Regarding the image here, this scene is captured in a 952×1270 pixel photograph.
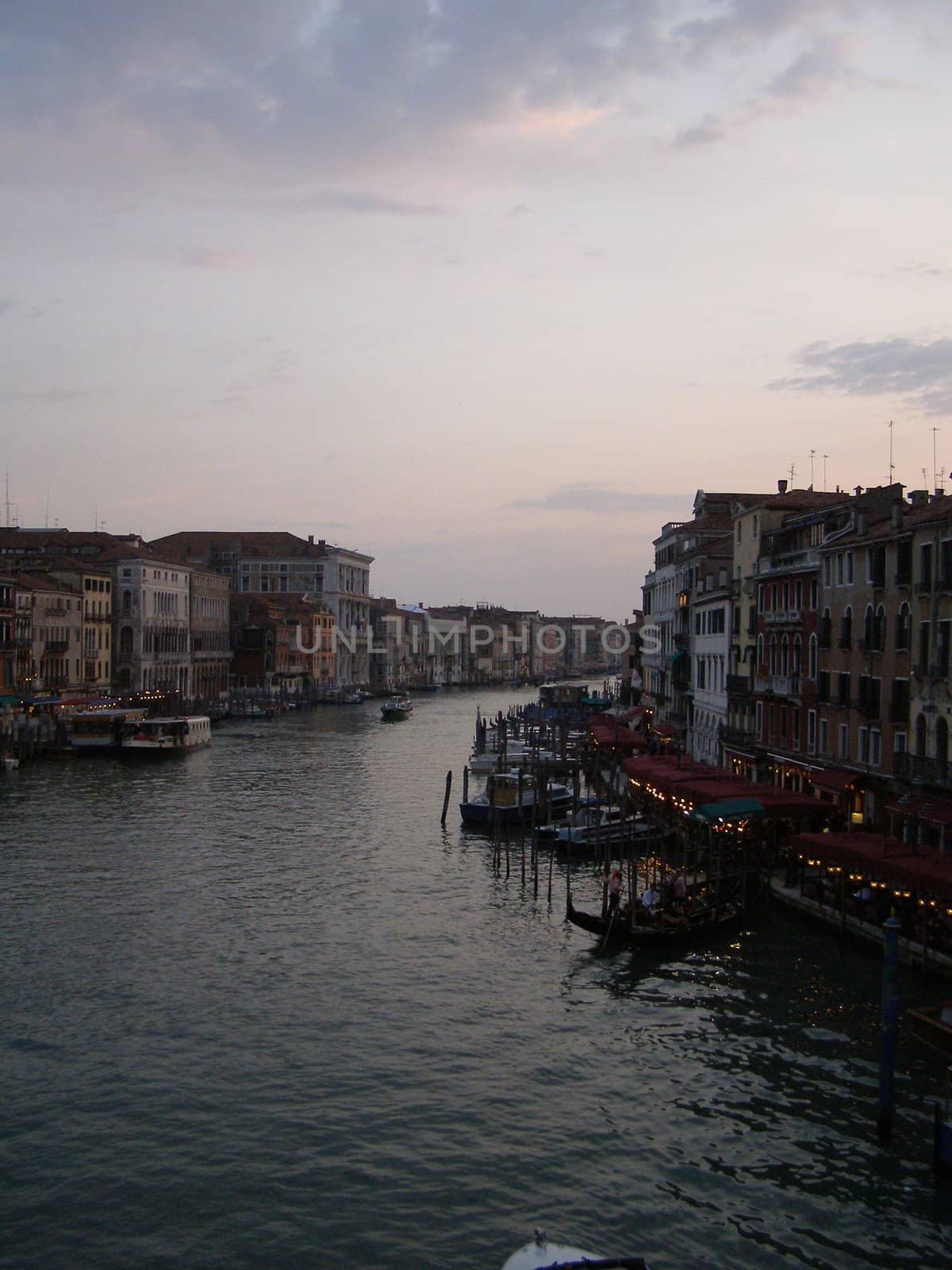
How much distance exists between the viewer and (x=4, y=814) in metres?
32.0

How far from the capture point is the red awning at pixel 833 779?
2395cm

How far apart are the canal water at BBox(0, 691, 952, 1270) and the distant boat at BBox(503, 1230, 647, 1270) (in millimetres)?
1229

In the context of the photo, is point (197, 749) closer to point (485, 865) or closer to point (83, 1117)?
point (485, 865)

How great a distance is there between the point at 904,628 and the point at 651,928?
745 cm

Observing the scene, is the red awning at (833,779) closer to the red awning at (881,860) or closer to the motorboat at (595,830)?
the red awning at (881,860)

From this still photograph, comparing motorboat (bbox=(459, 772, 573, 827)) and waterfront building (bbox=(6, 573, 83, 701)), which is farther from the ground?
waterfront building (bbox=(6, 573, 83, 701))

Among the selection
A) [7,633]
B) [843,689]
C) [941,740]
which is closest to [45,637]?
[7,633]

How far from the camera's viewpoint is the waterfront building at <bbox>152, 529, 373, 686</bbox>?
10269cm

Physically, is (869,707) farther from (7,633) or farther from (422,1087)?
(7,633)

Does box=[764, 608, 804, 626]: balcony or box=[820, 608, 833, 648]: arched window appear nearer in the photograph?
box=[820, 608, 833, 648]: arched window

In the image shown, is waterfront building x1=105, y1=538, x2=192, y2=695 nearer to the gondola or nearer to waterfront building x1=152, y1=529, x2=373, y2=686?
waterfront building x1=152, y1=529, x2=373, y2=686

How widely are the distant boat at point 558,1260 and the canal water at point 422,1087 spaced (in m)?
1.23

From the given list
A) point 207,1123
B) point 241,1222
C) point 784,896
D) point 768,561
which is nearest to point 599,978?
point 784,896

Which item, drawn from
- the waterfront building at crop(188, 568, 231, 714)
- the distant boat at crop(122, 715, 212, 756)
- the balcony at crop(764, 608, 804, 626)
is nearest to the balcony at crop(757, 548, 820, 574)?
the balcony at crop(764, 608, 804, 626)
